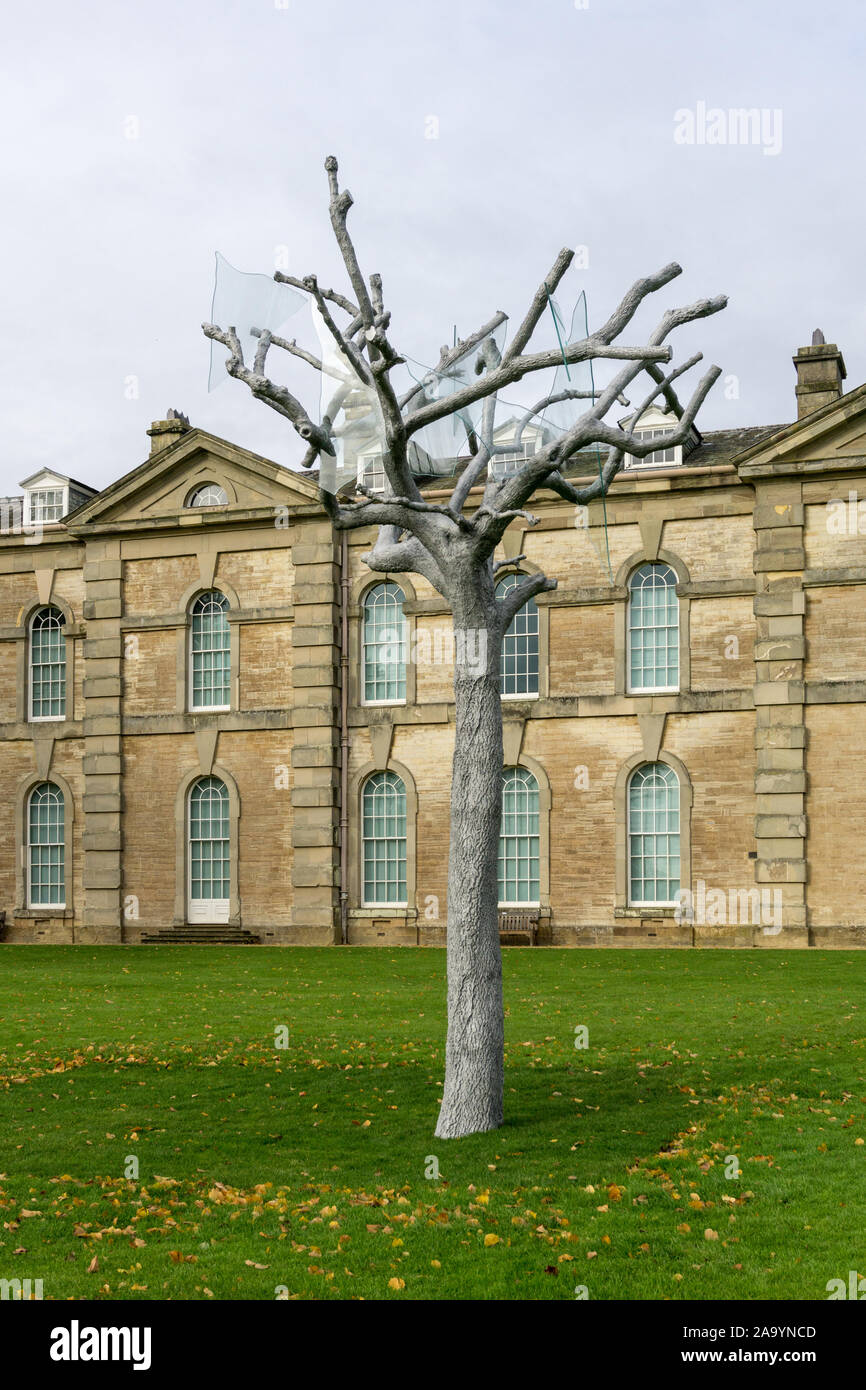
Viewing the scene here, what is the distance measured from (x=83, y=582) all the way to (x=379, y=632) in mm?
7976

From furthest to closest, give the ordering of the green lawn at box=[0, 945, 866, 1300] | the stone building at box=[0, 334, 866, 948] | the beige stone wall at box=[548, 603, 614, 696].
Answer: the beige stone wall at box=[548, 603, 614, 696] < the stone building at box=[0, 334, 866, 948] < the green lawn at box=[0, 945, 866, 1300]

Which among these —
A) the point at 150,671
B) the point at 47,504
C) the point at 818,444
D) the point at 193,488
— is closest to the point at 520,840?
the point at 150,671

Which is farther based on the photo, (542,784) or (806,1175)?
(542,784)

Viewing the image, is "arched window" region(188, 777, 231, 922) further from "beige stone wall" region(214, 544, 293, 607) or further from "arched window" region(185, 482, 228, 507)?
"arched window" region(185, 482, 228, 507)

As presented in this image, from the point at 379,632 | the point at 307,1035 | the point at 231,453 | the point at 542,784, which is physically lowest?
the point at 307,1035

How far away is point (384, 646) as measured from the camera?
33.3 meters

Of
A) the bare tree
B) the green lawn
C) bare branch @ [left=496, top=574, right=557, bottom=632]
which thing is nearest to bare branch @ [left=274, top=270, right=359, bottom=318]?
the bare tree

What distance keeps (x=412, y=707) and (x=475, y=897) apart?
67.1 ft

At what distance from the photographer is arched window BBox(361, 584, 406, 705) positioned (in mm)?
33188

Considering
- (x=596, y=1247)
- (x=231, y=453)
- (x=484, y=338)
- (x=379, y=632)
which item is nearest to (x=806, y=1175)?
(x=596, y=1247)

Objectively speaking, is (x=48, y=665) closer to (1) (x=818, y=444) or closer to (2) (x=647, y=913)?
(2) (x=647, y=913)

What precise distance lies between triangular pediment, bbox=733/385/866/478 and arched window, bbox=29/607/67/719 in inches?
671

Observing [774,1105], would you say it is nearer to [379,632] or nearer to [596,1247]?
[596,1247]
